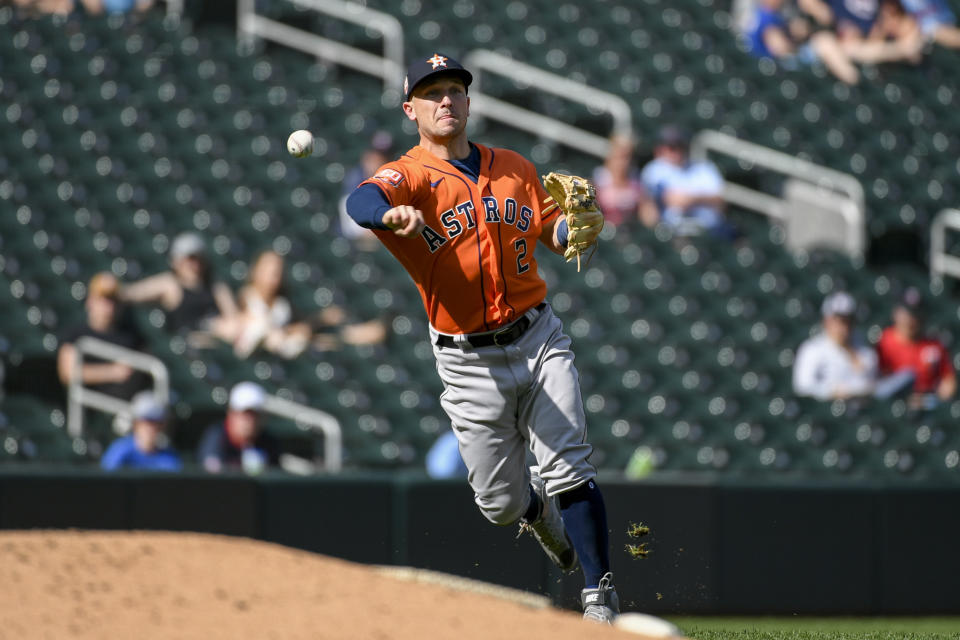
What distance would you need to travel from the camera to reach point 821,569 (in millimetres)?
7402

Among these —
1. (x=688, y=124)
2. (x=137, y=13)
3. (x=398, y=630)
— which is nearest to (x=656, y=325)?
(x=688, y=124)

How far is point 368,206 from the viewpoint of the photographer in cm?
419

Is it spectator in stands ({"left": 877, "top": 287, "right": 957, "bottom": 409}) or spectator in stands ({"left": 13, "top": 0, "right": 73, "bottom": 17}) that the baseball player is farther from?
spectator in stands ({"left": 13, "top": 0, "right": 73, "bottom": 17})

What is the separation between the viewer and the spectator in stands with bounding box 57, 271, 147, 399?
26.6 ft

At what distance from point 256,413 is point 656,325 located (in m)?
3.18

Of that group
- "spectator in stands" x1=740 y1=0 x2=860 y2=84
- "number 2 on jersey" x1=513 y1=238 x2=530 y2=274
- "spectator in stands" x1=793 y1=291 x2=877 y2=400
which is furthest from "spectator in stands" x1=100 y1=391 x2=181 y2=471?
"spectator in stands" x1=740 y1=0 x2=860 y2=84

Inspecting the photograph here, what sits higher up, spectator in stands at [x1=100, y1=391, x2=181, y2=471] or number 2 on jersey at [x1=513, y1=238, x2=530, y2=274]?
number 2 on jersey at [x1=513, y1=238, x2=530, y2=274]

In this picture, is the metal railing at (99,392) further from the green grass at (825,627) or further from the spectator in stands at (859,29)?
the spectator in stands at (859,29)

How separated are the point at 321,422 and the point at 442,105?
3856mm

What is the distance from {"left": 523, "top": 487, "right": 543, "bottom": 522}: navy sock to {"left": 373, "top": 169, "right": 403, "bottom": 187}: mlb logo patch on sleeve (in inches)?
49.7

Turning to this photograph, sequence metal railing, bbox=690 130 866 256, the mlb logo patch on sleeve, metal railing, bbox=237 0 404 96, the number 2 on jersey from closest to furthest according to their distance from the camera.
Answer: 1. the mlb logo patch on sleeve
2. the number 2 on jersey
3. metal railing, bbox=690 130 866 256
4. metal railing, bbox=237 0 404 96

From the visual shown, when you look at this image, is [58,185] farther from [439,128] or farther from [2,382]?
[439,128]

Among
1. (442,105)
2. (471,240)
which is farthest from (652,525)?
(442,105)

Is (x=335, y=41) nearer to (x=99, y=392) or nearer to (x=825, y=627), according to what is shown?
(x=99, y=392)
